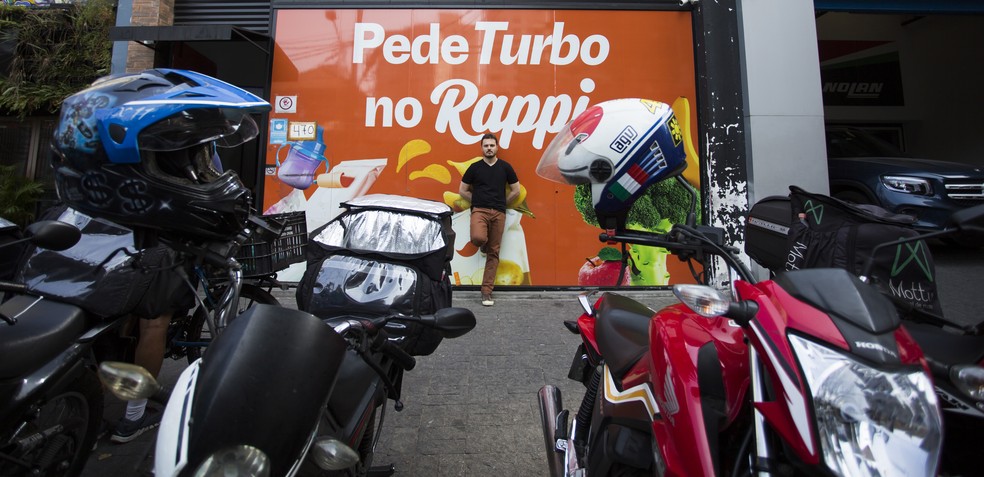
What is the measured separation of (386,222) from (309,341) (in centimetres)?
123

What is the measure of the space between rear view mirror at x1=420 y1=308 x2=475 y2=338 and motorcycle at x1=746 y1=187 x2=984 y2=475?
1.24m

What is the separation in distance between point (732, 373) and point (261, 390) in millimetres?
1203

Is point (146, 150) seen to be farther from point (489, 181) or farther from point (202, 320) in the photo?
point (489, 181)

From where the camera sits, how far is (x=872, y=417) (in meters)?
1.00

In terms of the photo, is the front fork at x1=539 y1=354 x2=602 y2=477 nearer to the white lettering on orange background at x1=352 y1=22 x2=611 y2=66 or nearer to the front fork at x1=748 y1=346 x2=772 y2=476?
the front fork at x1=748 y1=346 x2=772 y2=476

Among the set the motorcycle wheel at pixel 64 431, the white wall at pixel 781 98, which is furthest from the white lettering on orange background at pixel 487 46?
the motorcycle wheel at pixel 64 431

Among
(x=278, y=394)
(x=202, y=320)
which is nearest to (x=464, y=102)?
(x=202, y=320)

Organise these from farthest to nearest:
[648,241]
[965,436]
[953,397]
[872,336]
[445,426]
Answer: [445,426] < [648,241] < [965,436] < [953,397] < [872,336]

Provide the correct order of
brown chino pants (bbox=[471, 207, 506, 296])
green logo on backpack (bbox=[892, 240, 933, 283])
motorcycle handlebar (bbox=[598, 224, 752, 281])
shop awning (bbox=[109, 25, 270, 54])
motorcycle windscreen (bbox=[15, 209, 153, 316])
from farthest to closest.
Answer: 1. brown chino pants (bbox=[471, 207, 506, 296])
2. shop awning (bbox=[109, 25, 270, 54])
3. motorcycle windscreen (bbox=[15, 209, 153, 316])
4. green logo on backpack (bbox=[892, 240, 933, 283])
5. motorcycle handlebar (bbox=[598, 224, 752, 281])

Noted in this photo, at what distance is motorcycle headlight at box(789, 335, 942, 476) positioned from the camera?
3.16ft

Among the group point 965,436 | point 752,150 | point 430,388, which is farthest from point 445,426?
point 752,150

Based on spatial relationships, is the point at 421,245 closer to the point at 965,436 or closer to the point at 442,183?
the point at 965,436

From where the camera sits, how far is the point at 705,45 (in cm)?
641

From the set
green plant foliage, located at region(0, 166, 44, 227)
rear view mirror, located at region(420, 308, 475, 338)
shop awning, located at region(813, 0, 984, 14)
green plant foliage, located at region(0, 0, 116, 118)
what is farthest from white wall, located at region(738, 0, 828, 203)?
green plant foliage, located at region(0, 166, 44, 227)
